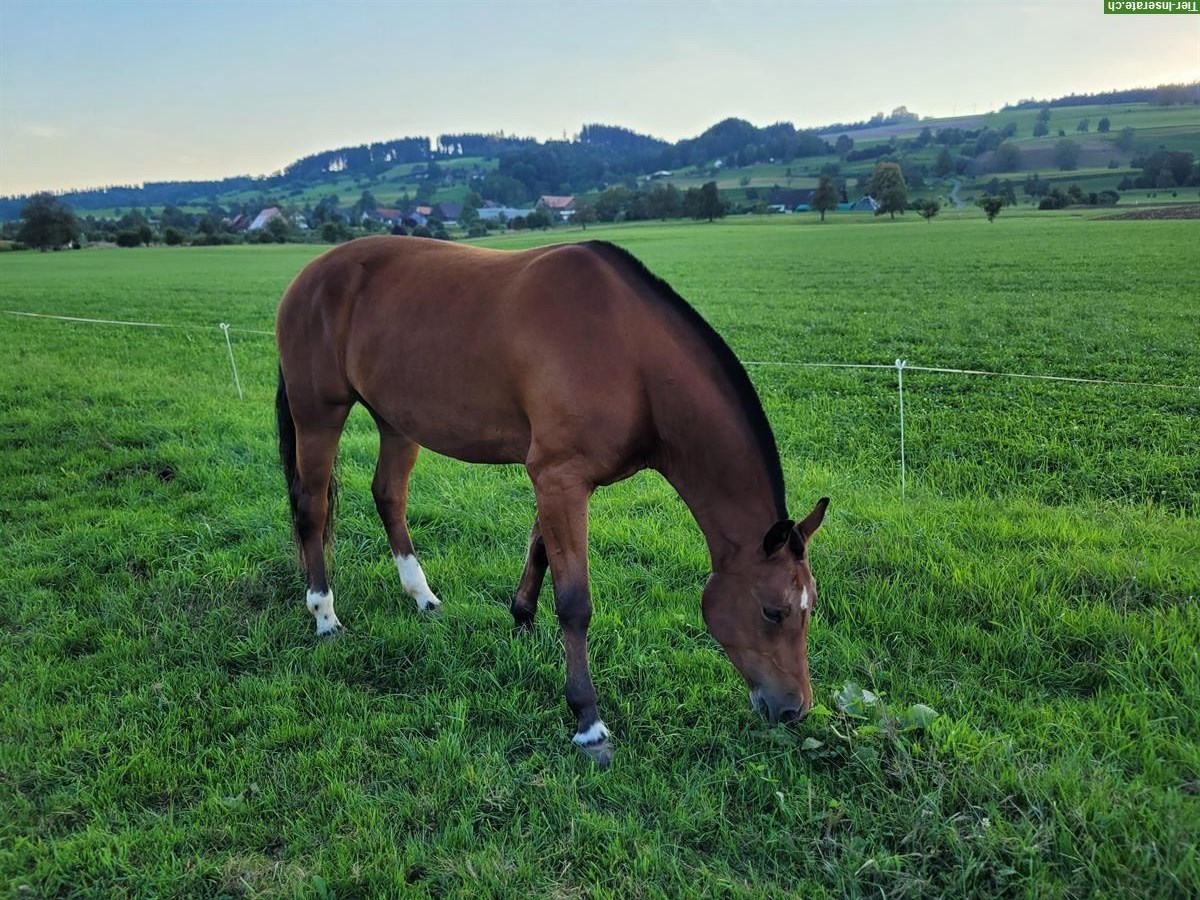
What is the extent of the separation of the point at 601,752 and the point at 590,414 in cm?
153

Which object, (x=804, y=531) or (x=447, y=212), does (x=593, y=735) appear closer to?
(x=804, y=531)

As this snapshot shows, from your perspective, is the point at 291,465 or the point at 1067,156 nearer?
the point at 291,465

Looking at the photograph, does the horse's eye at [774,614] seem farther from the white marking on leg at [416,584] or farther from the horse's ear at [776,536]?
the white marking on leg at [416,584]

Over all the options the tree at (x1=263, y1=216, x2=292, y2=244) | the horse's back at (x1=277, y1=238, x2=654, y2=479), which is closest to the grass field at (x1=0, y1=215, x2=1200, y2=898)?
the horse's back at (x1=277, y1=238, x2=654, y2=479)

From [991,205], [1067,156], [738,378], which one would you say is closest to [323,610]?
[738,378]

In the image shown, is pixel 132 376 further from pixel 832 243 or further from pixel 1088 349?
pixel 832 243

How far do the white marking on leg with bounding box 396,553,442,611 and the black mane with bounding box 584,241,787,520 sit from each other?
2.42m

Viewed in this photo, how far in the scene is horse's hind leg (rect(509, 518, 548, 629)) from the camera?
413cm

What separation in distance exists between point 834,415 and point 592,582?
5.02 m

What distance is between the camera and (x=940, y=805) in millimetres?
2646

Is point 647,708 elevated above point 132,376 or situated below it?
below

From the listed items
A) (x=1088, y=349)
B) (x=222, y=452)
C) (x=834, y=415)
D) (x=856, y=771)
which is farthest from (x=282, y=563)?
(x=1088, y=349)

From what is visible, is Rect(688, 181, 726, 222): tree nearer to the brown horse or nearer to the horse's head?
the brown horse

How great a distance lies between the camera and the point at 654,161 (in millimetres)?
151375
